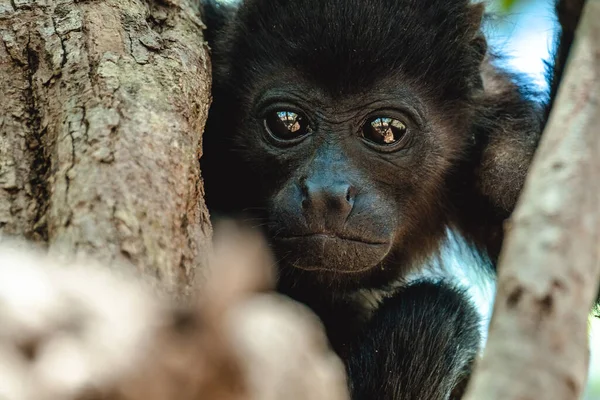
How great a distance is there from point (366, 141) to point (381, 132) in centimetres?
13

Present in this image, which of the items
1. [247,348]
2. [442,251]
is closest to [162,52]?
[247,348]

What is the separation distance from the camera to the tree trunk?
3059 mm

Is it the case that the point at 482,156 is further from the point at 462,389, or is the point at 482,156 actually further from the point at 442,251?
the point at 462,389

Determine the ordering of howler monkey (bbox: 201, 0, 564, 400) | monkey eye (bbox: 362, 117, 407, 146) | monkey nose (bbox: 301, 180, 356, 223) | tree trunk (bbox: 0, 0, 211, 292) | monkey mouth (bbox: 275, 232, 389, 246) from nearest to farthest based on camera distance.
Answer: tree trunk (bbox: 0, 0, 211, 292) < monkey nose (bbox: 301, 180, 356, 223) < monkey mouth (bbox: 275, 232, 389, 246) < howler monkey (bbox: 201, 0, 564, 400) < monkey eye (bbox: 362, 117, 407, 146)

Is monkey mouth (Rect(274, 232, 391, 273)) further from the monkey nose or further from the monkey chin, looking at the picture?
the monkey nose

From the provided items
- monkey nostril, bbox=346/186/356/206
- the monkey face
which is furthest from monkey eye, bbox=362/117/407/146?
monkey nostril, bbox=346/186/356/206

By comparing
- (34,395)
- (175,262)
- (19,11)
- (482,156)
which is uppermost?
(482,156)

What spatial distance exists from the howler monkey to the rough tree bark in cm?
267

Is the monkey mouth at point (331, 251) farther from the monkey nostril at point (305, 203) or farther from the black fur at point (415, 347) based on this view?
the black fur at point (415, 347)

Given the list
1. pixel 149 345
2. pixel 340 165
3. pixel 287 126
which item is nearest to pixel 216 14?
pixel 287 126

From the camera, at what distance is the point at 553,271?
6.90 ft

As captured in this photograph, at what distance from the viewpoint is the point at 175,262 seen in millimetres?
3104

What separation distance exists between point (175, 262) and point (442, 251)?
4.19 meters

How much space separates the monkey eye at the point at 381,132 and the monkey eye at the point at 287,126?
401 millimetres
